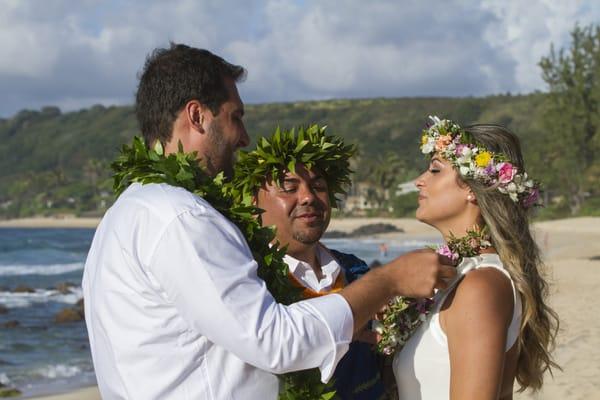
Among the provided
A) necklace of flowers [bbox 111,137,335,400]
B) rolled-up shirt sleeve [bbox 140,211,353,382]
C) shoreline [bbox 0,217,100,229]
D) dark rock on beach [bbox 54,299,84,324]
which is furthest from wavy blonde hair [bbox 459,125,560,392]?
shoreline [bbox 0,217,100,229]

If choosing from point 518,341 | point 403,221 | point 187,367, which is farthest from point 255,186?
point 403,221

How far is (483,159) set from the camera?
3414mm

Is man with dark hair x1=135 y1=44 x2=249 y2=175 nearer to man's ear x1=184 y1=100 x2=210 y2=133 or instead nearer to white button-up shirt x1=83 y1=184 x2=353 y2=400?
man's ear x1=184 y1=100 x2=210 y2=133

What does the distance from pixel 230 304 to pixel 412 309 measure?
4.25 feet

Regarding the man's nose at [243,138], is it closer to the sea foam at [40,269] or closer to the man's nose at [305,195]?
the man's nose at [305,195]

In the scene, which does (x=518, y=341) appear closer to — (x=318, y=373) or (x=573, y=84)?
(x=318, y=373)

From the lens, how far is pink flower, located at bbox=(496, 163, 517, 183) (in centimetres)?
338

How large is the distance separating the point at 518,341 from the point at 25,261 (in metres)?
56.7

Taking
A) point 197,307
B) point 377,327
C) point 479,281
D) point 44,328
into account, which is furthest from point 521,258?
point 44,328

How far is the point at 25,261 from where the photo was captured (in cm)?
5603

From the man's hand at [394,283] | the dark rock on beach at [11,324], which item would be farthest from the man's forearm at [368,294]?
the dark rock on beach at [11,324]

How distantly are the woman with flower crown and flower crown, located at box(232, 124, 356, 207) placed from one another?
2.04 feet

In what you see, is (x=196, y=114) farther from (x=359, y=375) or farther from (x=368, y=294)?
(x=359, y=375)

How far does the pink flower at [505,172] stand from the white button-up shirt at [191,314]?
50.2 inches
